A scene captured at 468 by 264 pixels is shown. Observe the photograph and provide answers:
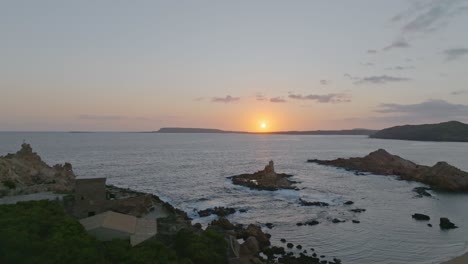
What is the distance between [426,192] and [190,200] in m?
43.7

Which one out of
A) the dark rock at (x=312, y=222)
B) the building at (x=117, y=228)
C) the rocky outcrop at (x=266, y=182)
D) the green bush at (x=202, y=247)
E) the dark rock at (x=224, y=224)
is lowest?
the dark rock at (x=312, y=222)

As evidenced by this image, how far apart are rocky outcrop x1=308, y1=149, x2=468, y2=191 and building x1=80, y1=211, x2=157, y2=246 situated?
66755mm

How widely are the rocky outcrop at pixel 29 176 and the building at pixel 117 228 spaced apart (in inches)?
848

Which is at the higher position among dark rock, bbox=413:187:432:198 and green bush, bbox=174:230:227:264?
green bush, bbox=174:230:227:264

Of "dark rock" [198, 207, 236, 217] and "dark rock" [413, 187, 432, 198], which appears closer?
"dark rock" [198, 207, 236, 217]

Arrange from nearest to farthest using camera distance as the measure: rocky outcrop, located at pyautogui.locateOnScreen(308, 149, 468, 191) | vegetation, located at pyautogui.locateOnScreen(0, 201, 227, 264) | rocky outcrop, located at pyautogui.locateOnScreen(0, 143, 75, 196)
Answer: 1. vegetation, located at pyautogui.locateOnScreen(0, 201, 227, 264)
2. rocky outcrop, located at pyautogui.locateOnScreen(0, 143, 75, 196)
3. rocky outcrop, located at pyautogui.locateOnScreen(308, 149, 468, 191)

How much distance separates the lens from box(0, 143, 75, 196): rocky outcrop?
2010 inches

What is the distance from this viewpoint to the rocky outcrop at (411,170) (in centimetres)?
7712

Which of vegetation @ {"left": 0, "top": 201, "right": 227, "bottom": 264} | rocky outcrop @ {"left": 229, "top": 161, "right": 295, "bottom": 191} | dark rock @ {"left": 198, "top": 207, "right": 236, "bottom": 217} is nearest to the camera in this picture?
vegetation @ {"left": 0, "top": 201, "right": 227, "bottom": 264}

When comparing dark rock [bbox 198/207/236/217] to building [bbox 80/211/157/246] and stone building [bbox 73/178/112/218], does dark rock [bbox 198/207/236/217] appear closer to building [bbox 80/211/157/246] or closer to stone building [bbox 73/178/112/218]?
stone building [bbox 73/178/112/218]

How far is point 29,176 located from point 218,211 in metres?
32.9

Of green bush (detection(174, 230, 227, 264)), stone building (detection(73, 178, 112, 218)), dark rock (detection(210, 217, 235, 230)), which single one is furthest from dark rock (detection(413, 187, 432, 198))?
stone building (detection(73, 178, 112, 218))

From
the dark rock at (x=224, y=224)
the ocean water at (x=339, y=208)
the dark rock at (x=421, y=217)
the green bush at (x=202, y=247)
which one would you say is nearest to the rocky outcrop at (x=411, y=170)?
the ocean water at (x=339, y=208)

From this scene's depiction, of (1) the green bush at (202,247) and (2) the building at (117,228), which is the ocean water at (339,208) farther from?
(2) the building at (117,228)
